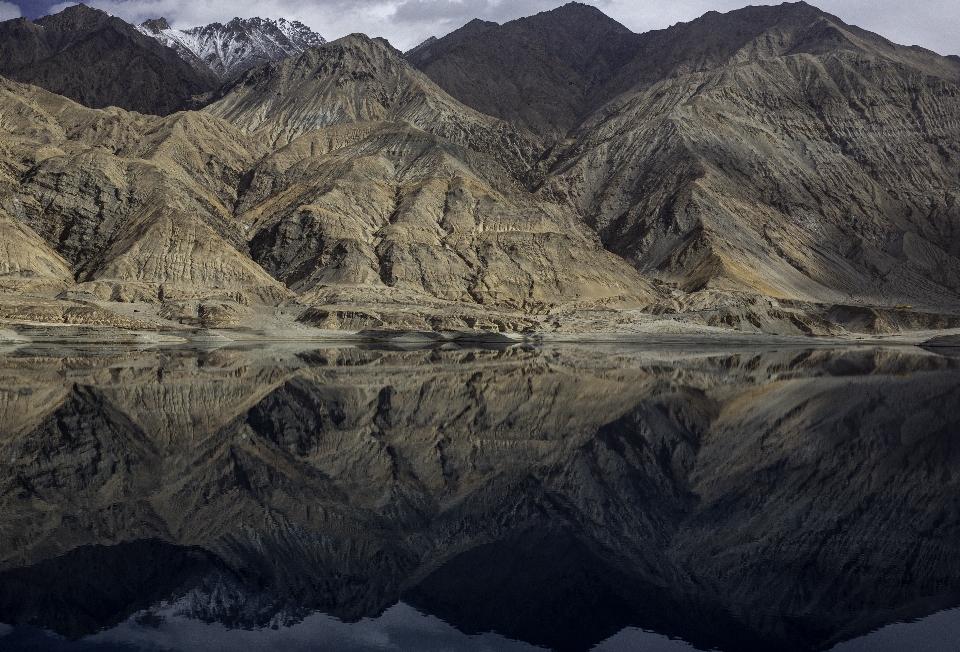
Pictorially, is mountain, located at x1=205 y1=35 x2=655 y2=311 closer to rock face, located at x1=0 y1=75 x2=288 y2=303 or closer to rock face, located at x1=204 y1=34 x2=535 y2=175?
rock face, located at x1=204 y1=34 x2=535 y2=175

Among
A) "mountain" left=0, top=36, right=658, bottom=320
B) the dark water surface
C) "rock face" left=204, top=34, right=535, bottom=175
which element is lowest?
the dark water surface

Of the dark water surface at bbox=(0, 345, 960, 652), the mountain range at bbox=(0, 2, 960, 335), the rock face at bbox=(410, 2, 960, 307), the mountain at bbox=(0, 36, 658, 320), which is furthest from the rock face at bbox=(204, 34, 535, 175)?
the dark water surface at bbox=(0, 345, 960, 652)

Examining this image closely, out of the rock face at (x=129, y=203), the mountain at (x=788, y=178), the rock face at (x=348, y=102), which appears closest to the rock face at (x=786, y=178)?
the mountain at (x=788, y=178)

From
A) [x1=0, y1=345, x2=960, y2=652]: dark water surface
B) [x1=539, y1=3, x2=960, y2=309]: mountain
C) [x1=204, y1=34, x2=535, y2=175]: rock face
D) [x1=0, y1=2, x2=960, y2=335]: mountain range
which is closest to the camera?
[x1=0, y1=345, x2=960, y2=652]: dark water surface

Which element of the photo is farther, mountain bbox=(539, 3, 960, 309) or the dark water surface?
mountain bbox=(539, 3, 960, 309)

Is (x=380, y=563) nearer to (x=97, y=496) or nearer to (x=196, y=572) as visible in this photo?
(x=196, y=572)

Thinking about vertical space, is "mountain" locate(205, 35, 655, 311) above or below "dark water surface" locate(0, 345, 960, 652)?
above
